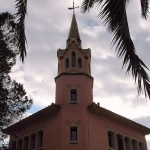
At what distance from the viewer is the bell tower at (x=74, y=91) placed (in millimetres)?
19016

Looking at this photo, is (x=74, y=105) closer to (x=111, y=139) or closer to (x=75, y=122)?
(x=75, y=122)

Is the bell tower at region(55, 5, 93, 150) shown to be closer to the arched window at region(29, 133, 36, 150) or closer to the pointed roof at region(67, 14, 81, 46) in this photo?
the pointed roof at region(67, 14, 81, 46)

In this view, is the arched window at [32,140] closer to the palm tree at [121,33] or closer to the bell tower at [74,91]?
the bell tower at [74,91]

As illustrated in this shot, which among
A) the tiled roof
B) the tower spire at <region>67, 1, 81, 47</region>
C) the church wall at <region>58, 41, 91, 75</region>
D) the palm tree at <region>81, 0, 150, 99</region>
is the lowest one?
the palm tree at <region>81, 0, 150, 99</region>

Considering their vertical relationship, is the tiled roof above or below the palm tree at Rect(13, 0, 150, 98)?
above

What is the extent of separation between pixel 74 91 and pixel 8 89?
727 cm

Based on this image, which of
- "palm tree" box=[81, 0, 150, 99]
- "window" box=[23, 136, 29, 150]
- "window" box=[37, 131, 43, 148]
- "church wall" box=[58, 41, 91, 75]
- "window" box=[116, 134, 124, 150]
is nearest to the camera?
"palm tree" box=[81, 0, 150, 99]

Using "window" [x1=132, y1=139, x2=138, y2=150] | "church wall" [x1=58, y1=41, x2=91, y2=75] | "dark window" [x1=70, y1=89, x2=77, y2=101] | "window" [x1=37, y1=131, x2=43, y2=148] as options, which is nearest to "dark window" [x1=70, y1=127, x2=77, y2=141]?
"dark window" [x1=70, y1=89, x2=77, y2=101]

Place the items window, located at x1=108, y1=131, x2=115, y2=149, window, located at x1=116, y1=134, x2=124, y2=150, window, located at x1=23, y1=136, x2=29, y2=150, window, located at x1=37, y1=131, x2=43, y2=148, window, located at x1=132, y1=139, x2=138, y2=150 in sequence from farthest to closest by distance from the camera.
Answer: window, located at x1=132, y1=139, x2=138, y2=150 < window, located at x1=116, y1=134, x2=124, y2=150 < window, located at x1=23, y1=136, x2=29, y2=150 < window, located at x1=108, y1=131, x2=115, y2=149 < window, located at x1=37, y1=131, x2=43, y2=148

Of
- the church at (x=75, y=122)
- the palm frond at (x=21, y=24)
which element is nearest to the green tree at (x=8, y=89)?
the church at (x=75, y=122)

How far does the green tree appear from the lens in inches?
571

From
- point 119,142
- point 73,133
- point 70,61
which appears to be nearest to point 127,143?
point 119,142

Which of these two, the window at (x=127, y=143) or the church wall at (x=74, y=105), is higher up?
the church wall at (x=74, y=105)

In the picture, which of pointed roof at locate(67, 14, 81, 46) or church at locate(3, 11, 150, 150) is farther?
pointed roof at locate(67, 14, 81, 46)
